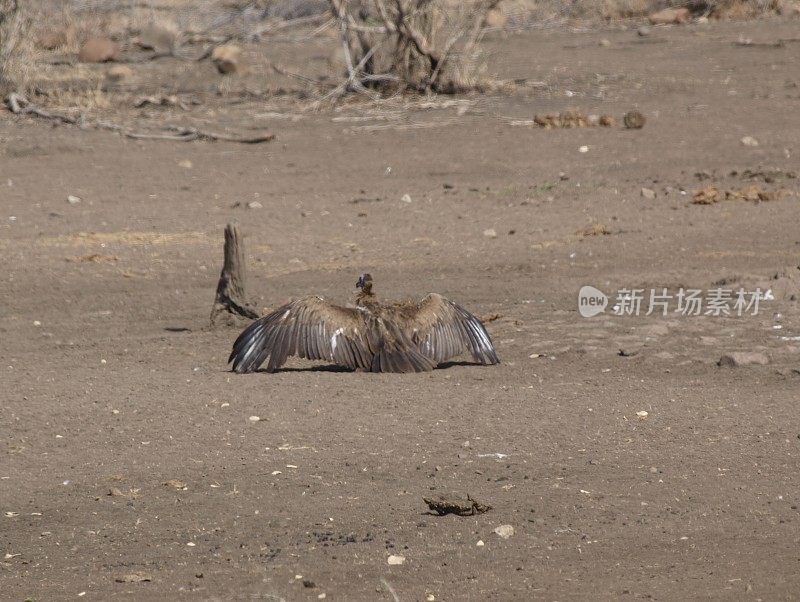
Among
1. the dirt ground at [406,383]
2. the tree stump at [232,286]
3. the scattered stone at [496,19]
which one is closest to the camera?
the dirt ground at [406,383]

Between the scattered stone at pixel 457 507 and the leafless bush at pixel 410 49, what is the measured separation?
11.6 metres

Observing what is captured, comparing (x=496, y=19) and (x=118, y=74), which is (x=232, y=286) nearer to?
(x=118, y=74)

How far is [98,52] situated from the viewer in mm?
21938

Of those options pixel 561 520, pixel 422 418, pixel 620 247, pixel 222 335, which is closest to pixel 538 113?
pixel 620 247

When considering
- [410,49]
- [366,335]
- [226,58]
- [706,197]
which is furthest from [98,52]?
[366,335]

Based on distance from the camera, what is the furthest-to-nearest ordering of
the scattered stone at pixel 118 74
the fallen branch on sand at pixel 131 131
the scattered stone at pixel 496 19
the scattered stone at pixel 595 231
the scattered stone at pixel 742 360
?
the scattered stone at pixel 496 19 → the scattered stone at pixel 118 74 → the fallen branch on sand at pixel 131 131 → the scattered stone at pixel 595 231 → the scattered stone at pixel 742 360

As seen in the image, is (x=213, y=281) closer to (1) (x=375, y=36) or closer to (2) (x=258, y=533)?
(2) (x=258, y=533)

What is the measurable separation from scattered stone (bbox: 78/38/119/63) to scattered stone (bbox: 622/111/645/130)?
9746 millimetres

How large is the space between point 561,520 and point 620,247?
18.3 feet

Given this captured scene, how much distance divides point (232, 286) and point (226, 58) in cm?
1212

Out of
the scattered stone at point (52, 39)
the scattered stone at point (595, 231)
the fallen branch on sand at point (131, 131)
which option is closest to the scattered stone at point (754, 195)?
the scattered stone at point (595, 231)

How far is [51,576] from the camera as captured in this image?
4.79 m

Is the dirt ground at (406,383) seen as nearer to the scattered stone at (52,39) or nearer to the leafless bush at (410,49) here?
the leafless bush at (410,49)

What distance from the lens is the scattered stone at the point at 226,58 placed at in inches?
776
